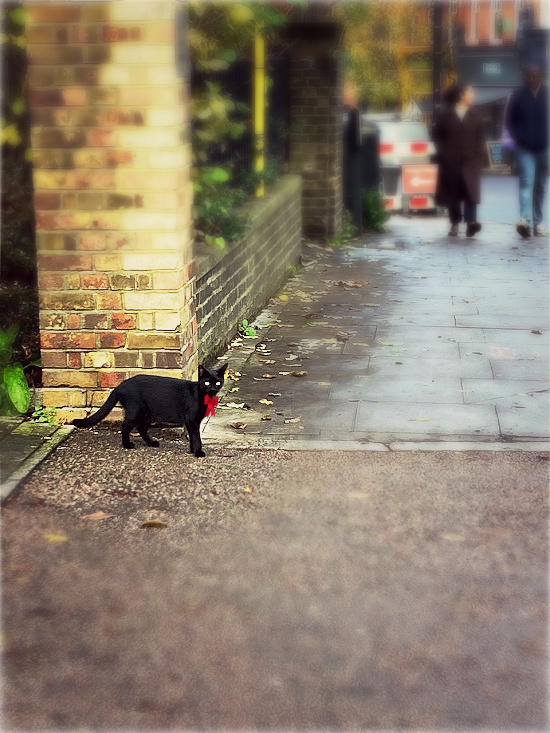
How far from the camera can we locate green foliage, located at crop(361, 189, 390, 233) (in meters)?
15.5

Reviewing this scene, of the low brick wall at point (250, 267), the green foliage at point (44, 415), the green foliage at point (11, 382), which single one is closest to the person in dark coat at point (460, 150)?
the low brick wall at point (250, 267)

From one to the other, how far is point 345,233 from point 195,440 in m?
9.42

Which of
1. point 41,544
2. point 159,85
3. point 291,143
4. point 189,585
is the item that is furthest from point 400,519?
point 291,143

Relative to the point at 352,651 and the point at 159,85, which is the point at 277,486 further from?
the point at 159,85

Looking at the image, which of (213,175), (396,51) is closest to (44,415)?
(213,175)

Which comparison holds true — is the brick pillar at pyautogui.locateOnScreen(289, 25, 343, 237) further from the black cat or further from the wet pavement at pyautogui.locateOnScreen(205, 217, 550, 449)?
the black cat

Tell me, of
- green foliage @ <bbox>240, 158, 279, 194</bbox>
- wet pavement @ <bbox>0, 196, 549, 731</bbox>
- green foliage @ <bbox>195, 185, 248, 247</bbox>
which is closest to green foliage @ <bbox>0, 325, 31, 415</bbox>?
wet pavement @ <bbox>0, 196, 549, 731</bbox>

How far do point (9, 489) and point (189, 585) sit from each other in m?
1.38

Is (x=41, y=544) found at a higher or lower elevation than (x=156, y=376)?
lower

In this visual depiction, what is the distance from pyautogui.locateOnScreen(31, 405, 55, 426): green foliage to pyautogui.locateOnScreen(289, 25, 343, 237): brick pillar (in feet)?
27.3

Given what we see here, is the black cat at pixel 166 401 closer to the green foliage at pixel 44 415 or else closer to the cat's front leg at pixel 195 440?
the cat's front leg at pixel 195 440

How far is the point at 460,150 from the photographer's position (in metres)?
14.4

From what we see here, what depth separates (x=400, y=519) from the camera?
4906mm

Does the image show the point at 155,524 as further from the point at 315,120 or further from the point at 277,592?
the point at 315,120
